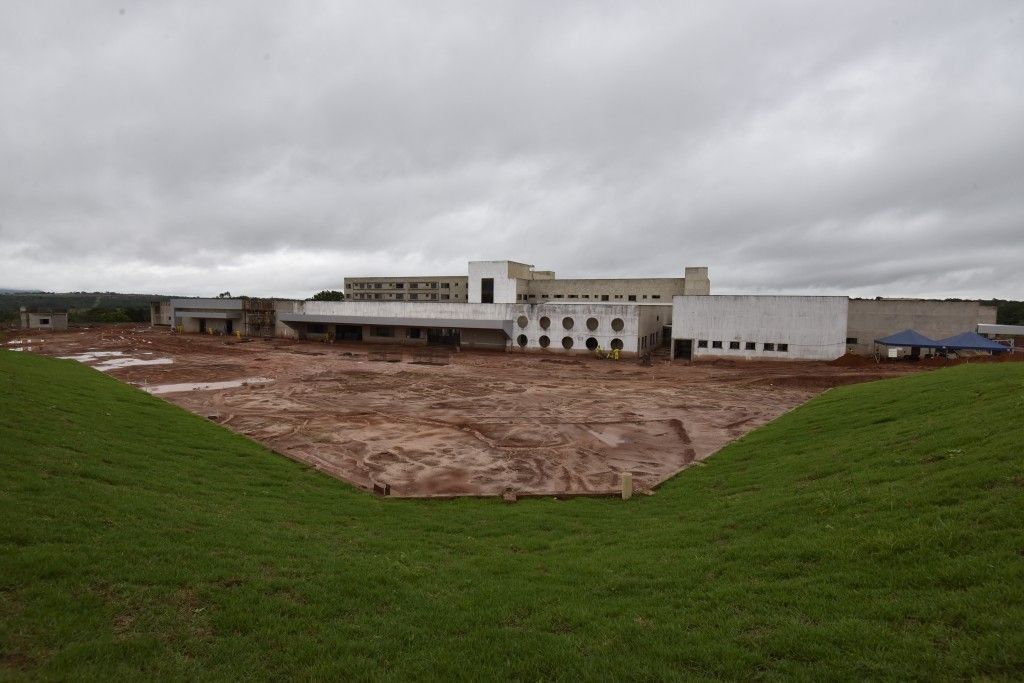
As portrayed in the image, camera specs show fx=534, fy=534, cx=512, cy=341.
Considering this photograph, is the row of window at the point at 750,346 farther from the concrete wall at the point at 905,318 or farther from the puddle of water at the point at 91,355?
the puddle of water at the point at 91,355

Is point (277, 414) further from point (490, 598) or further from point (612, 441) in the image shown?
point (490, 598)

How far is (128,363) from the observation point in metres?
42.1

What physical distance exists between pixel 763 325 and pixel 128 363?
5331cm

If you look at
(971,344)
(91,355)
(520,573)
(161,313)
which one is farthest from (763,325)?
(161,313)

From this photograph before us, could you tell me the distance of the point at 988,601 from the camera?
207 inches

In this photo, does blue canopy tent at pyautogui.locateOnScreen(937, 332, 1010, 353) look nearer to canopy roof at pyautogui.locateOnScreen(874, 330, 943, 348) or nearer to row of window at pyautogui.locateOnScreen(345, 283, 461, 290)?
canopy roof at pyautogui.locateOnScreen(874, 330, 943, 348)

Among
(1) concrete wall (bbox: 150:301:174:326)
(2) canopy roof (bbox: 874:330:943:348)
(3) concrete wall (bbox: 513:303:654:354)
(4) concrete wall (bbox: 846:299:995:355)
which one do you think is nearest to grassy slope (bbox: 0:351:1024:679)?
(2) canopy roof (bbox: 874:330:943:348)

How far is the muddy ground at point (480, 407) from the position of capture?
57.7 ft

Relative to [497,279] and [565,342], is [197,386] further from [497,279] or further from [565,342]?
[497,279]

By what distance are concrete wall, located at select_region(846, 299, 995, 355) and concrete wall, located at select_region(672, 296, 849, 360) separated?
441 cm

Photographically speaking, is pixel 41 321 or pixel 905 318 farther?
pixel 41 321

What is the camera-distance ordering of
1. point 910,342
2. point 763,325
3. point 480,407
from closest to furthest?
point 480,407
point 910,342
point 763,325

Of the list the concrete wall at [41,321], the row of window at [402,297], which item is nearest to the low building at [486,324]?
the row of window at [402,297]

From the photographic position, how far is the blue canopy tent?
40675 millimetres
